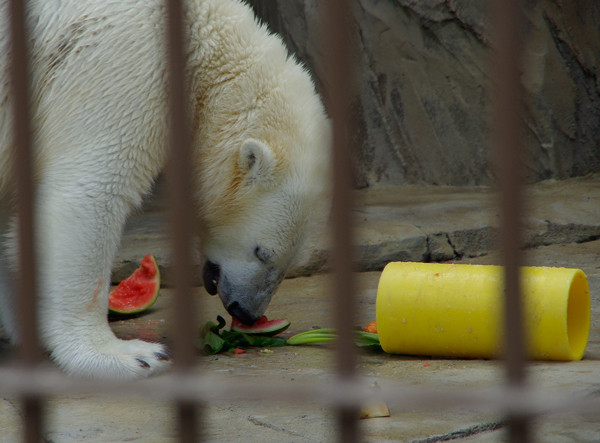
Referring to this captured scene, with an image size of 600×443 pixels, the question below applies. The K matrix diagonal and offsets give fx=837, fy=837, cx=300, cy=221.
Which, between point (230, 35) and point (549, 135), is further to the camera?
point (549, 135)

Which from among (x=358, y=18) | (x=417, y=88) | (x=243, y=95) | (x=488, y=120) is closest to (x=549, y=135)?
(x=488, y=120)

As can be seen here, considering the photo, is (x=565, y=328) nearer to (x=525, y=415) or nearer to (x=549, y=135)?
(x=525, y=415)

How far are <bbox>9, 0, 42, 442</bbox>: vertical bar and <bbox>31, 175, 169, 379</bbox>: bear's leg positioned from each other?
1342 mm

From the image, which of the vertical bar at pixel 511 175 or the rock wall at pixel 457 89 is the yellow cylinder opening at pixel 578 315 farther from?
the rock wall at pixel 457 89

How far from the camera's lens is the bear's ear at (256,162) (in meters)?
2.93

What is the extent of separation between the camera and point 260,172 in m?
2.98

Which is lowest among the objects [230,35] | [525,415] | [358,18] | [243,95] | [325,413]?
[325,413]

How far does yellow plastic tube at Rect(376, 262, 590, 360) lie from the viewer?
2674mm

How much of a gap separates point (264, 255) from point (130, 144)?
0.67m

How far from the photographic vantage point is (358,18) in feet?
21.3

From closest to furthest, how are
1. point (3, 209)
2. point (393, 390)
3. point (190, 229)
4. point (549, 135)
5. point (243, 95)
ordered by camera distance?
point (393, 390), point (190, 229), point (243, 95), point (3, 209), point (549, 135)

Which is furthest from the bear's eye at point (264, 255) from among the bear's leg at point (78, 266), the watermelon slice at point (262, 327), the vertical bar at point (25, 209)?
the vertical bar at point (25, 209)

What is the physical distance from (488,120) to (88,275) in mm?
4330

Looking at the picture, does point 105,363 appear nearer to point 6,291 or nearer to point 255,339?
point 255,339
